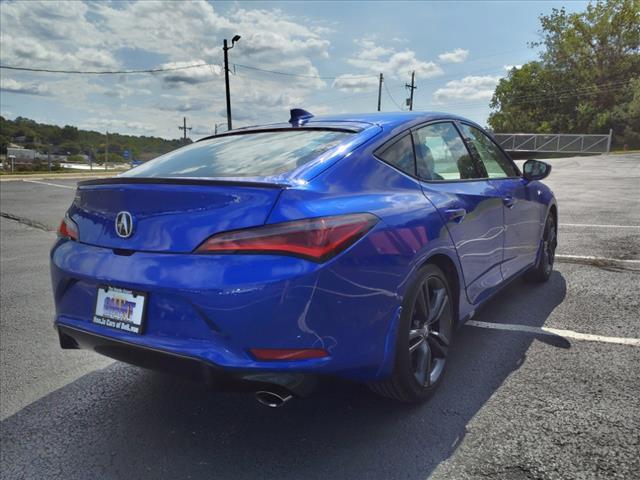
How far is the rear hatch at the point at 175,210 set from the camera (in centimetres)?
206

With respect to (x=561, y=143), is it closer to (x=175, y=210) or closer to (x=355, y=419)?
(x=355, y=419)

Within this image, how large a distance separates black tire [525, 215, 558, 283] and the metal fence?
39515 millimetres

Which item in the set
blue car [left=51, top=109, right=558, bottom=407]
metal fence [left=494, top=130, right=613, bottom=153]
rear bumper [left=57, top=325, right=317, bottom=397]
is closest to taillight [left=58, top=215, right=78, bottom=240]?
blue car [left=51, top=109, right=558, bottom=407]

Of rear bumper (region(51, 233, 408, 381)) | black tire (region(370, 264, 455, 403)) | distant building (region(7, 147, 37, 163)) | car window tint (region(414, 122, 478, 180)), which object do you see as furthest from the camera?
distant building (region(7, 147, 37, 163))

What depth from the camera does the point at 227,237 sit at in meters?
2.02

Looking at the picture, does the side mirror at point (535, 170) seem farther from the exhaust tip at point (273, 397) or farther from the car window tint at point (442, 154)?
the exhaust tip at point (273, 397)

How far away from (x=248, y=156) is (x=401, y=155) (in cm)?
82

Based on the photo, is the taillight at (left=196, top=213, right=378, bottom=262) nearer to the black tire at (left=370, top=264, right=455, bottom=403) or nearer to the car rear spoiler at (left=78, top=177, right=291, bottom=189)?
the car rear spoiler at (left=78, top=177, right=291, bottom=189)

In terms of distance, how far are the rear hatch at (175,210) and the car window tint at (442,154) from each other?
1125 millimetres

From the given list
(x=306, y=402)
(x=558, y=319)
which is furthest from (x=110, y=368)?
(x=558, y=319)

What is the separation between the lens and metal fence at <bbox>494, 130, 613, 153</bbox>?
141ft

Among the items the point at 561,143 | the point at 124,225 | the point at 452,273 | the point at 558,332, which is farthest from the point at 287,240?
the point at 561,143

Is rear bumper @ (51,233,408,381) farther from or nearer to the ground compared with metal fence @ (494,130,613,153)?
nearer to the ground

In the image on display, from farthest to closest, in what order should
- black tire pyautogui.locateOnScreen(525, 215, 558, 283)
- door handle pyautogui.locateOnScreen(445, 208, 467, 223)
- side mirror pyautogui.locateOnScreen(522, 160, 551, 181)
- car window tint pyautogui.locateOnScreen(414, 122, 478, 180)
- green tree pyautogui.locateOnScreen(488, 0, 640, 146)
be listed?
green tree pyautogui.locateOnScreen(488, 0, 640, 146) < black tire pyautogui.locateOnScreen(525, 215, 558, 283) < side mirror pyautogui.locateOnScreen(522, 160, 551, 181) < car window tint pyautogui.locateOnScreen(414, 122, 478, 180) < door handle pyautogui.locateOnScreen(445, 208, 467, 223)
